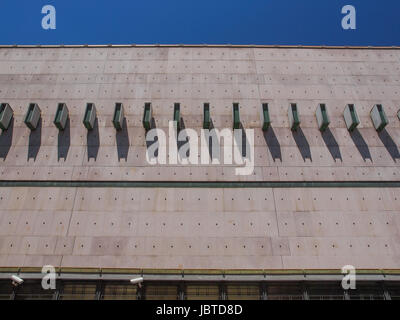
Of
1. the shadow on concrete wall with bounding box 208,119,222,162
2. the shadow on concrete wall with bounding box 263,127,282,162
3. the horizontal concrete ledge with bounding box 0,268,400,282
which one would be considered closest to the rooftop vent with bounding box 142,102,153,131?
the shadow on concrete wall with bounding box 208,119,222,162

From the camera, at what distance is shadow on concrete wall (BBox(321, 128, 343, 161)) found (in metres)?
28.1

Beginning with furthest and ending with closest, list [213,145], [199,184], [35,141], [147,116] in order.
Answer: [35,141], [213,145], [147,116], [199,184]

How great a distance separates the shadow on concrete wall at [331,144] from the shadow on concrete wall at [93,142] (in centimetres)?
2126

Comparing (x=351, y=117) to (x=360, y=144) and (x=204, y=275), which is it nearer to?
(x=360, y=144)

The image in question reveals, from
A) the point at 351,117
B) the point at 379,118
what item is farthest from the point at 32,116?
the point at 379,118

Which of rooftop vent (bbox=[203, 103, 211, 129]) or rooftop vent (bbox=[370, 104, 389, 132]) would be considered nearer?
rooftop vent (bbox=[370, 104, 389, 132])

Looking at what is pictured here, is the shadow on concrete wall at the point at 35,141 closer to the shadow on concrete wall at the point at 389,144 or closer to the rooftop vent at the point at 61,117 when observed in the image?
the rooftop vent at the point at 61,117

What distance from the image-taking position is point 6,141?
94.3ft

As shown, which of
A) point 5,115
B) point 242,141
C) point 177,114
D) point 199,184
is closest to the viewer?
point 199,184

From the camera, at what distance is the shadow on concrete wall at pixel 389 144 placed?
2819 centimetres

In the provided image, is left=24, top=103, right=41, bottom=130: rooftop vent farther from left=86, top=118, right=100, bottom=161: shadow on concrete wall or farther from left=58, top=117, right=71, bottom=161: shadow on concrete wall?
left=86, top=118, right=100, bottom=161: shadow on concrete wall

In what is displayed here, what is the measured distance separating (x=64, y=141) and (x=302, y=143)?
2226 centimetres

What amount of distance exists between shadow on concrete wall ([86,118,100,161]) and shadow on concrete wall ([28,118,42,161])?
454 cm

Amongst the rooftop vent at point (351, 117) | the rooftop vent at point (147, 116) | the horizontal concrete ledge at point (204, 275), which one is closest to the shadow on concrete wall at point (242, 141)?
the rooftop vent at point (147, 116)
